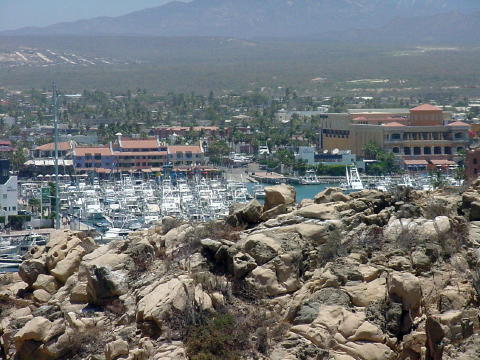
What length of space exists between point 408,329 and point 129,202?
196 ft

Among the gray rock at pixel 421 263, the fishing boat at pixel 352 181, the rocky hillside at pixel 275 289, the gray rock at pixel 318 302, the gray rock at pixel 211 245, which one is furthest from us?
the fishing boat at pixel 352 181

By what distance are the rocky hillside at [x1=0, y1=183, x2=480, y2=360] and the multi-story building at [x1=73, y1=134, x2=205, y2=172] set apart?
80450 millimetres

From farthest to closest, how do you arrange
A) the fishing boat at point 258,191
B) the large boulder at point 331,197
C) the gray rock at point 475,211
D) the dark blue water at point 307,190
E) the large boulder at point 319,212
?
the dark blue water at point 307,190 < the fishing boat at point 258,191 < the large boulder at point 331,197 < the large boulder at point 319,212 < the gray rock at point 475,211

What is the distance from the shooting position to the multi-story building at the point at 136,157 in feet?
316

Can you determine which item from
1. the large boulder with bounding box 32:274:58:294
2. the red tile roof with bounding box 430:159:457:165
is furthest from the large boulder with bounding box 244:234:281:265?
the red tile roof with bounding box 430:159:457:165

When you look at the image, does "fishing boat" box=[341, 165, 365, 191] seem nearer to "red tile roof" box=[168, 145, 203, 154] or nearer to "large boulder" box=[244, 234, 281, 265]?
"red tile roof" box=[168, 145, 203, 154]

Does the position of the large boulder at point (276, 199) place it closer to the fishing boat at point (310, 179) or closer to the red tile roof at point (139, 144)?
the fishing boat at point (310, 179)

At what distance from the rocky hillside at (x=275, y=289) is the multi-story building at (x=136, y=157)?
80.4 meters

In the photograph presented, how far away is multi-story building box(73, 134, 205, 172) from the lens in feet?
316

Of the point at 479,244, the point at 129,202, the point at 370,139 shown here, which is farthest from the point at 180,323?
the point at 370,139

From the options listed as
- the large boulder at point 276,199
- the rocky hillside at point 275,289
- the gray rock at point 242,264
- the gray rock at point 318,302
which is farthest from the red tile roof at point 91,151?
the gray rock at point 318,302

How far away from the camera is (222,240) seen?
14234 millimetres

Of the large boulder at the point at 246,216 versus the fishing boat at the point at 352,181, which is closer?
the large boulder at the point at 246,216

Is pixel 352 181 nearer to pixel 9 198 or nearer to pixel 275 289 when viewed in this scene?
pixel 9 198
